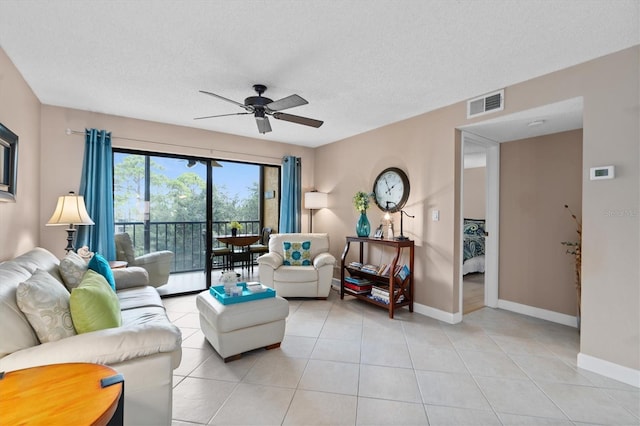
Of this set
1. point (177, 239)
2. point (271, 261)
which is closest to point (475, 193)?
point (271, 261)

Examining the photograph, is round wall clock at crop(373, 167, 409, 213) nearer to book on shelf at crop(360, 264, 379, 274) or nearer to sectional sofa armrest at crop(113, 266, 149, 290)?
book on shelf at crop(360, 264, 379, 274)

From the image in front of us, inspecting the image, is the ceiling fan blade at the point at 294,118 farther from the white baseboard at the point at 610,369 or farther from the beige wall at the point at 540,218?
the white baseboard at the point at 610,369

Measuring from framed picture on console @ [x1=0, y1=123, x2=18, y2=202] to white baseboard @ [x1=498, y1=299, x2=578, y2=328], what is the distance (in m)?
5.20

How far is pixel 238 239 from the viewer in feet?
15.8

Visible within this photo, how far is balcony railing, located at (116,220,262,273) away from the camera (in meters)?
4.16

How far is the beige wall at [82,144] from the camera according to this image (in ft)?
11.2

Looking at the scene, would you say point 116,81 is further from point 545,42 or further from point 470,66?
point 545,42

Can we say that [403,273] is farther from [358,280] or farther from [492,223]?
[492,223]

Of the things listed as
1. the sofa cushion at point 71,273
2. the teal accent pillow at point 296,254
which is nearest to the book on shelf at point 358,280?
the teal accent pillow at point 296,254

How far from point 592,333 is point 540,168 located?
197cm

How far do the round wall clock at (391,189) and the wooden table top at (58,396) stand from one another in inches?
135

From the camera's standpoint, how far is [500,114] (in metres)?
2.88

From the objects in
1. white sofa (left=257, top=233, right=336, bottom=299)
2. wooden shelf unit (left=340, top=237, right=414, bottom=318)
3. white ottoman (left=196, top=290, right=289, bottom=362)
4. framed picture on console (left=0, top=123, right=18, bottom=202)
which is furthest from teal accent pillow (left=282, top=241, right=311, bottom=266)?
framed picture on console (left=0, top=123, right=18, bottom=202)

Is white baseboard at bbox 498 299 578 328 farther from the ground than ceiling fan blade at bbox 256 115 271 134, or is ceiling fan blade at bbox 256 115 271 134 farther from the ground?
ceiling fan blade at bbox 256 115 271 134
